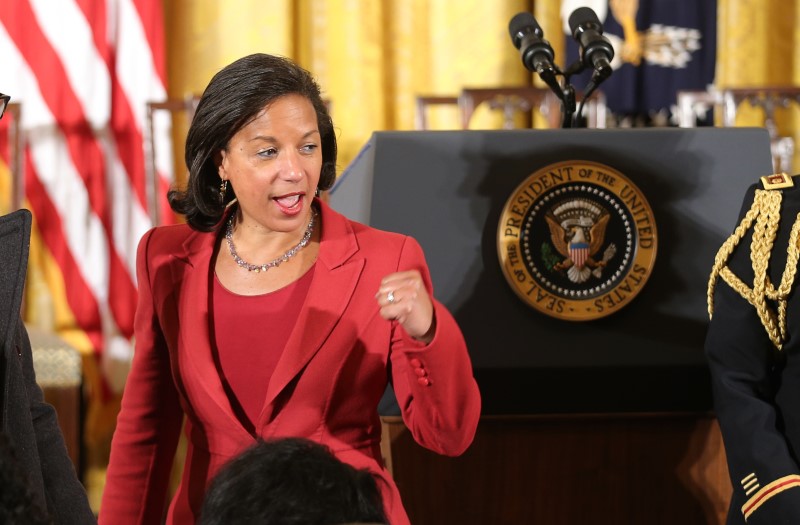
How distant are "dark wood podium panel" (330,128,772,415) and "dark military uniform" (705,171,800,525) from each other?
258 mm

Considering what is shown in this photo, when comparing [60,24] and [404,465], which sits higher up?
[60,24]

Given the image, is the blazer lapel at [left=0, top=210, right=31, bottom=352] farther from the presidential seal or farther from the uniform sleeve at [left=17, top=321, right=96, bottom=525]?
the presidential seal

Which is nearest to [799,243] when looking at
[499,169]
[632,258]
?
[632,258]

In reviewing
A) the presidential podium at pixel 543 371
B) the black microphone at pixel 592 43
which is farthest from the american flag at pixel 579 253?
the black microphone at pixel 592 43

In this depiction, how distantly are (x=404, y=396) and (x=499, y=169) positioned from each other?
68 centimetres

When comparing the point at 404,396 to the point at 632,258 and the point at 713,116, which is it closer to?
the point at 632,258

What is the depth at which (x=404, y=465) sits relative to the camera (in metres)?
2.20

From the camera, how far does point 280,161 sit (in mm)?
1700

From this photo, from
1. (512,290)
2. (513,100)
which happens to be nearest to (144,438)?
(512,290)

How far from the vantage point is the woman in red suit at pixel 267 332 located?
168cm

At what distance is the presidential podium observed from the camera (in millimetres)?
2205

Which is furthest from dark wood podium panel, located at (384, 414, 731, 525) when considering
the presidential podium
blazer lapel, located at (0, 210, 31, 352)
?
blazer lapel, located at (0, 210, 31, 352)

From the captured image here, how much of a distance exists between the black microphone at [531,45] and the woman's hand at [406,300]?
1.01 metres

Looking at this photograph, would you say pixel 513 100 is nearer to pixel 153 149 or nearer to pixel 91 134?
pixel 153 149
